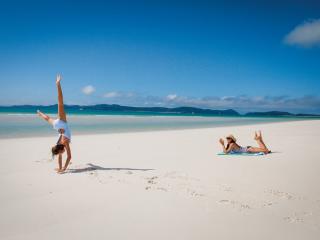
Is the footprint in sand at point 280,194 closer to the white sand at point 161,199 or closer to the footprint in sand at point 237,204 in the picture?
the white sand at point 161,199

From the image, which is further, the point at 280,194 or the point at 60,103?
the point at 60,103

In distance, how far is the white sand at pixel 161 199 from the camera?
3.84m

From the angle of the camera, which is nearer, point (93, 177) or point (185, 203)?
point (185, 203)

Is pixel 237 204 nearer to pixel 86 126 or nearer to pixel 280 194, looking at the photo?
pixel 280 194

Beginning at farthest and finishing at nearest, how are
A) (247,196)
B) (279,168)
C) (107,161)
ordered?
(107,161) → (279,168) → (247,196)

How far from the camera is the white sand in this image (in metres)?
3.84

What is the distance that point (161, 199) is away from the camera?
5020 millimetres

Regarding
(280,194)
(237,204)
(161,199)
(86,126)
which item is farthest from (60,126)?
(86,126)

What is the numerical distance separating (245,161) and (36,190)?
6244mm

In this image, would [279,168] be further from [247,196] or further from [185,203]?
[185,203]

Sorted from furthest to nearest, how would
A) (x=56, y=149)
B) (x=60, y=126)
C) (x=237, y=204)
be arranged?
(x=60, y=126), (x=56, y=149), (x=237, y=204)

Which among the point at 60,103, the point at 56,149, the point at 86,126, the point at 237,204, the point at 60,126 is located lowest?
the point at 237,204

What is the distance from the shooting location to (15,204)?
15.4 ft

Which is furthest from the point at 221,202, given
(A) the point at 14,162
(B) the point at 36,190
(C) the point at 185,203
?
(A) the point at 14,162
